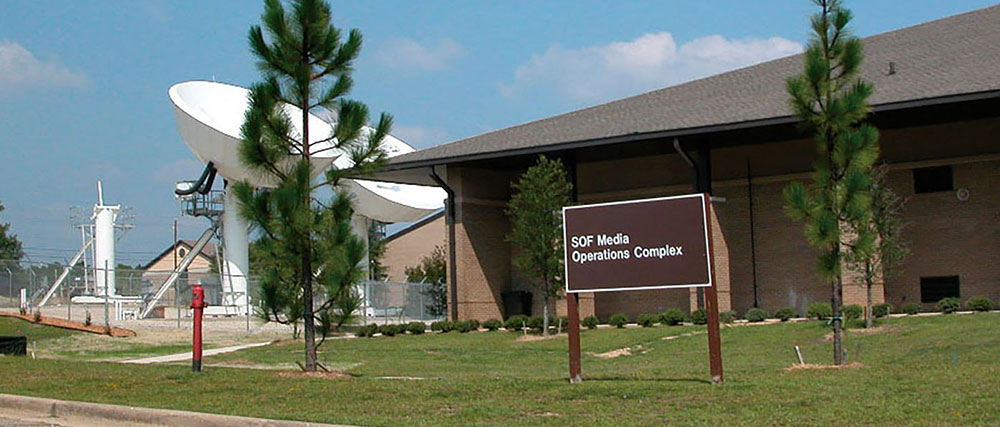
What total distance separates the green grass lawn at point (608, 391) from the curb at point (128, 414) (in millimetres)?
418

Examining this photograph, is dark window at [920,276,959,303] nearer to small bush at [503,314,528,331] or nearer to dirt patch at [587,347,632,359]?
dirt patch at [587,347,632,359]

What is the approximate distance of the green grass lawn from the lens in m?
11.1

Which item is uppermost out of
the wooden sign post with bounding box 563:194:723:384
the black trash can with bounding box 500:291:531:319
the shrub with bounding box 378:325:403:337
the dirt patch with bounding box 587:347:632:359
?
the wooden sign post with bounding box 563:194:723:384

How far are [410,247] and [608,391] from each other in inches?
2655

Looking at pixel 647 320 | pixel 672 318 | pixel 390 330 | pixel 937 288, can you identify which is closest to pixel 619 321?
pixel 647 320

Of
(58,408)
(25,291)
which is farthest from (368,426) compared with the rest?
(25,291)

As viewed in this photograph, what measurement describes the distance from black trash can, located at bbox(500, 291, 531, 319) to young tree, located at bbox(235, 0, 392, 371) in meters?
22.7

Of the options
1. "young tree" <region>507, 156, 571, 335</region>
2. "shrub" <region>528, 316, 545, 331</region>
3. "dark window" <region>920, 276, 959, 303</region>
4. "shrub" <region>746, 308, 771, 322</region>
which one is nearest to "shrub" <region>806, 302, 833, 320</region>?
"shrub" <region>746, 308, 771, 322</region>

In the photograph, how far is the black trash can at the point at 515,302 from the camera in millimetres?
40844

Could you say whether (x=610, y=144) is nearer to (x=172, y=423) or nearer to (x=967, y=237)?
(x=967, y=237)

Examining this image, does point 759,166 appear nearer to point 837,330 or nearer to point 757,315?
point 757,315

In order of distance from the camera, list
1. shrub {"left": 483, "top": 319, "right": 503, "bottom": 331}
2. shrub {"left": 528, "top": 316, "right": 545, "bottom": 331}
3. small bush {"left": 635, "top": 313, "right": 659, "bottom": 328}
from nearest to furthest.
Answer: small bush {"left": 635, "top": 313, "right": 659, "bottom": 328}
shrub {"left": 528, "top": 316, "right": 545, "bottom": 331}
shrub {"left": 483, "top": 319, "right": 503, "bottom": 331}

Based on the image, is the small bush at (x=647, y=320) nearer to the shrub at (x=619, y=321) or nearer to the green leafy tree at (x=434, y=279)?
the shrub at (x=619, y=321)

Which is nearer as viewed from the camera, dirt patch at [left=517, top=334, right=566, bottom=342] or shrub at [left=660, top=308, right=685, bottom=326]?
dirt patch at [left=517, top=334, right=566, bottom=342]
